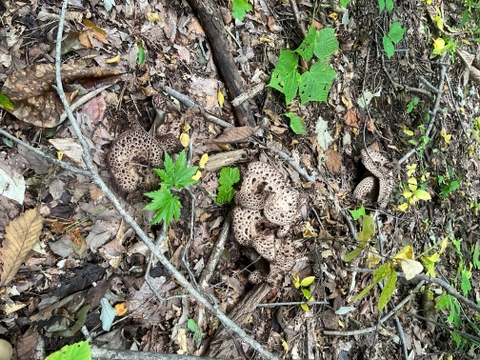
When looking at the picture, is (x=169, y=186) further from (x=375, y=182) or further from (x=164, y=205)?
(x=375, y=182)

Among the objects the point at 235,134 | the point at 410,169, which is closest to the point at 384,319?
the point at 410,169

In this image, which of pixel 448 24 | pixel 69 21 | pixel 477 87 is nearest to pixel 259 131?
pixel 69 21

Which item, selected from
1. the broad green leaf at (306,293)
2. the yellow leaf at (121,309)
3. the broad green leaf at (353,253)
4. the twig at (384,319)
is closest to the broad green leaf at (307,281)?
the broad green leaf at (306,293)

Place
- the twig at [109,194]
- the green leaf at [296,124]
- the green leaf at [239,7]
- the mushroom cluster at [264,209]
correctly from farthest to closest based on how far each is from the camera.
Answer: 1. the green leaf at [296,124]
2. the green leaf at [239,7]
3. the mushroom cluster at [264,209]
4. the twig at [109,194]

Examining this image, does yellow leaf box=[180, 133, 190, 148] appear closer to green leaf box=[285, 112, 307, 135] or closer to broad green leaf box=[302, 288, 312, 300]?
green leaf box=[285, 112, 307, 135]

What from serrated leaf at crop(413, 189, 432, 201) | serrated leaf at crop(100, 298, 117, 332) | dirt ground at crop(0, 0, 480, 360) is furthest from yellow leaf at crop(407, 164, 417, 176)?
serrated leaf at crop(100, 298, 117, 332)

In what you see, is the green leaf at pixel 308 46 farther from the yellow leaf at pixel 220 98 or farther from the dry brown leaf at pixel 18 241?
the dry brown leaf at pixel 18 241
